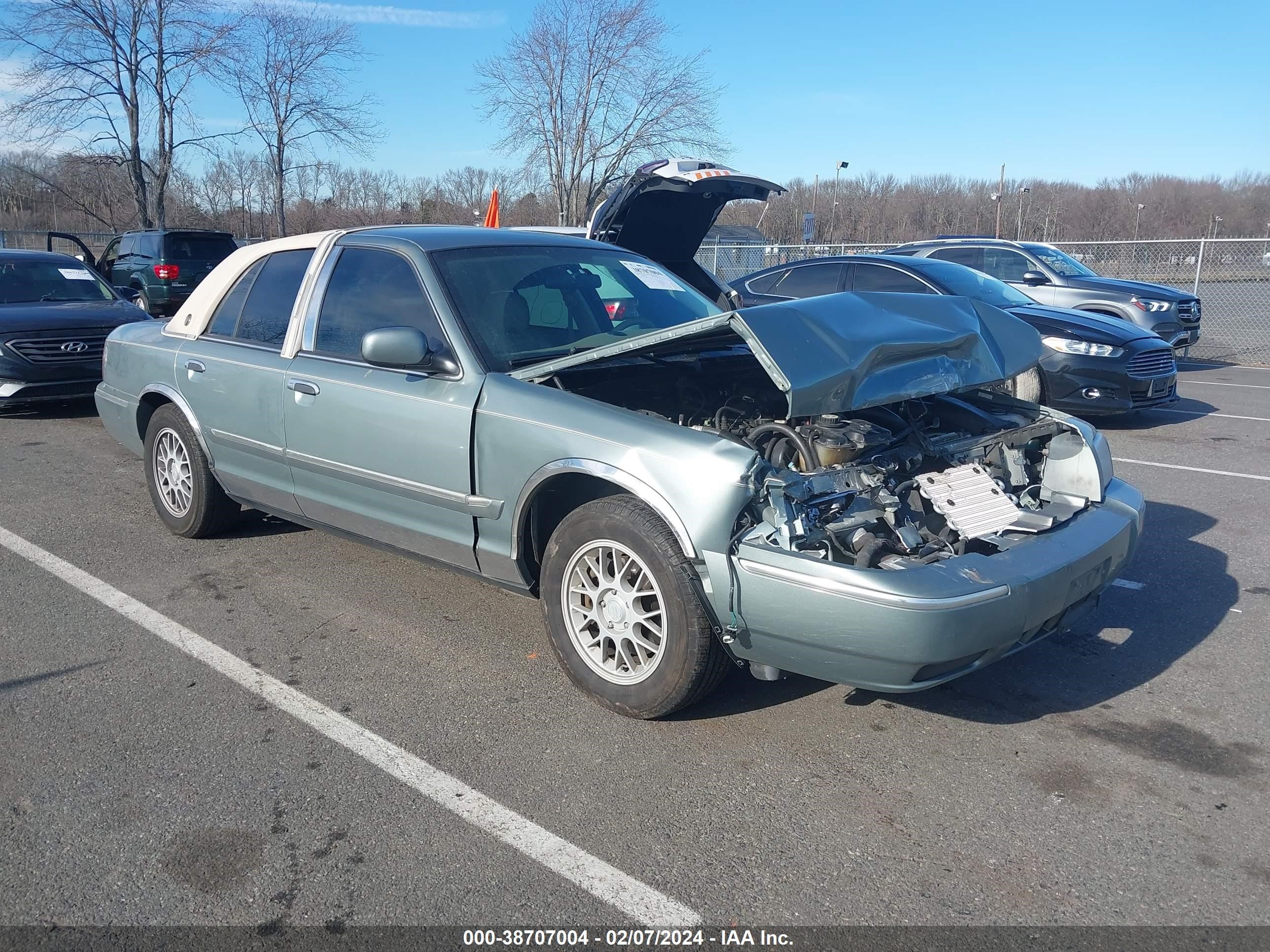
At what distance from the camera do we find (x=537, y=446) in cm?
362

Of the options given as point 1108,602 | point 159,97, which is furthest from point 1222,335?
point 159,97

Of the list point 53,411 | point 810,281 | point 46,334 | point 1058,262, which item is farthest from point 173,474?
point 1058,262

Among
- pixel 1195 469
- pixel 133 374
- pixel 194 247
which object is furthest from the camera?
pixel 194 247

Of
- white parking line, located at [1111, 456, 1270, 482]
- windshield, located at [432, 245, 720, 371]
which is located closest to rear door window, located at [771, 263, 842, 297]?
white parking line, located at [1111, 456, 1270, 482]

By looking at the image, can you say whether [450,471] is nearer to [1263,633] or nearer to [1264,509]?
[1263,633]

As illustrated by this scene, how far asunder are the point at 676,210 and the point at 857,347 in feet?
10.6

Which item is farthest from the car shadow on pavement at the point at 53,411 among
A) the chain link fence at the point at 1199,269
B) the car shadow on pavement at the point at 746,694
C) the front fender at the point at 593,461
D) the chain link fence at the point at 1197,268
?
the chain link fence at the point at 1199,269

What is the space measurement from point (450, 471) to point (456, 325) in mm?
597

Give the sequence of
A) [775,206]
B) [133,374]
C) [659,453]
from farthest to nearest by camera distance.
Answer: [775,206] < [133,374] < [659,453]

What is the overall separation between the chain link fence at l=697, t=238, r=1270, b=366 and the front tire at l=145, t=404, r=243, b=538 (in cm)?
1319

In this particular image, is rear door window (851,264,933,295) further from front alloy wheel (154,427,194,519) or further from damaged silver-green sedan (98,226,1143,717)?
front alloy wheel (154,427,194,519)

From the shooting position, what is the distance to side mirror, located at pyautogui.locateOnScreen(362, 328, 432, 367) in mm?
3781

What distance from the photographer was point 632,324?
4.54m

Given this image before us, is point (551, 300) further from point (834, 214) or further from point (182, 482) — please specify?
point (834, 214)
